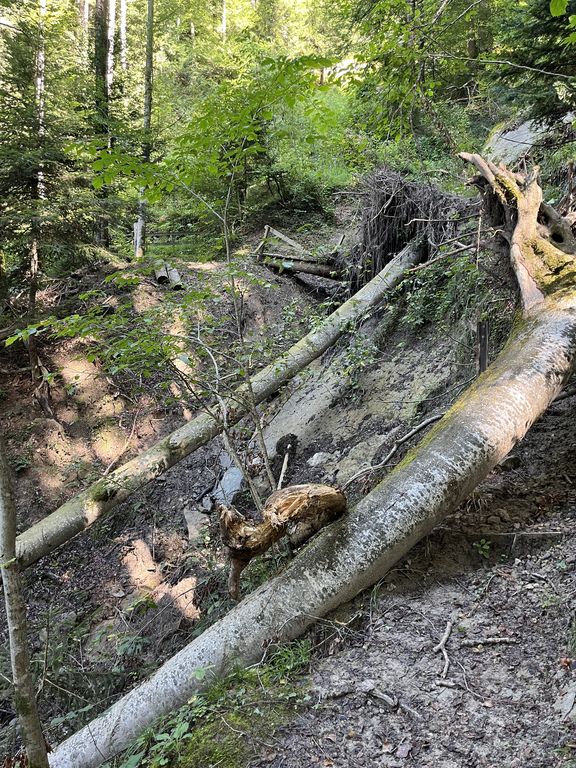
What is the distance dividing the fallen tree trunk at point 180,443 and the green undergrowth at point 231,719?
8.28 feet

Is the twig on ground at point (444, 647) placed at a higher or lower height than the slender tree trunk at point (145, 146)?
lower

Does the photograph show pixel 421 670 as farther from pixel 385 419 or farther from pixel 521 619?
pixel 385 419

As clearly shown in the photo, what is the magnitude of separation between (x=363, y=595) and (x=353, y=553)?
1.16ft

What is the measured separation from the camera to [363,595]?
3252 mm

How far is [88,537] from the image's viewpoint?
650 centimetres

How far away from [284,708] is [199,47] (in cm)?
2242

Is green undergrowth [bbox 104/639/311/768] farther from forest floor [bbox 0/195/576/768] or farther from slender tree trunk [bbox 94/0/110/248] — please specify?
slender tree trunk [bbox 94/0/110/248]

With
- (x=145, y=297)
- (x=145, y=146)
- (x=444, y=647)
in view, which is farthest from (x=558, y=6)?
(x=145, y=146)

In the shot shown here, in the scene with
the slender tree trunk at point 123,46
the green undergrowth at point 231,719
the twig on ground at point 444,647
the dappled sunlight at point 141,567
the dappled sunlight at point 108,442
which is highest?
the slender tree trunk at point 123,46

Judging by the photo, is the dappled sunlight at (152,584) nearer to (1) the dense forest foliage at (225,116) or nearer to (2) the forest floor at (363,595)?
(2) the forest floor at (363,595)

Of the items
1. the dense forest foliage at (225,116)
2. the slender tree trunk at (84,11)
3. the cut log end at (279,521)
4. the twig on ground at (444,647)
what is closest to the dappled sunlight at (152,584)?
the cut log end at (279,521)

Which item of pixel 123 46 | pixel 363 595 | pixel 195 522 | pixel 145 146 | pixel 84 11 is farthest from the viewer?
pixel 84 11

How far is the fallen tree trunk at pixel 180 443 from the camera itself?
5668 millimetres

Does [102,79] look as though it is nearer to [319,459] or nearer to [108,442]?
[108,442]
